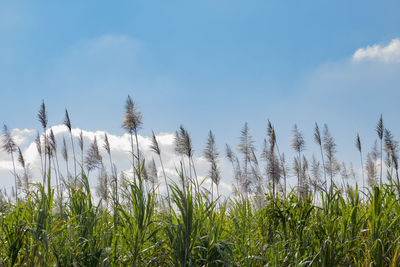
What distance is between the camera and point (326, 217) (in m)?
3.83

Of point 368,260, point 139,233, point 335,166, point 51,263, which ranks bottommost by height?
point 368,260

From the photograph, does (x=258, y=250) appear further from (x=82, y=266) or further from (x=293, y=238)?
(x=82, y=266)

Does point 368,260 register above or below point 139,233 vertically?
below

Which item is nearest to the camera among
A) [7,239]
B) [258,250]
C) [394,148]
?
[7,239]

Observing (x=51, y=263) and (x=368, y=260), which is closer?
(x=51, y=263)

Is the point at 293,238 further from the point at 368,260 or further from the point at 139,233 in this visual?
the point at 139,233

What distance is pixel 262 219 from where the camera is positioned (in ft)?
14.9

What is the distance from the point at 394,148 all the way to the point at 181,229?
7786 millimetres

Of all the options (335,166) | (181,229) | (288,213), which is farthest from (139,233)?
(335,166)

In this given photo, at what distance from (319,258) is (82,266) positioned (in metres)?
2.32

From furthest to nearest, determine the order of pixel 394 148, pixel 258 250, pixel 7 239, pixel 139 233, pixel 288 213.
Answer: pixel 394 148, pixel 288 213, pixel 258 250, pixel 7 239, pixel 139 233

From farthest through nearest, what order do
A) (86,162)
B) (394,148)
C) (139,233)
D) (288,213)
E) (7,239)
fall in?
(394,148), (86,162), (288,213), (7,239), (139,233)

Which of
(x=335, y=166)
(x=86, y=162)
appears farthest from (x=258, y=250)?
(x=335, y=166)

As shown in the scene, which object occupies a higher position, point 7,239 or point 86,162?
point 86,162
